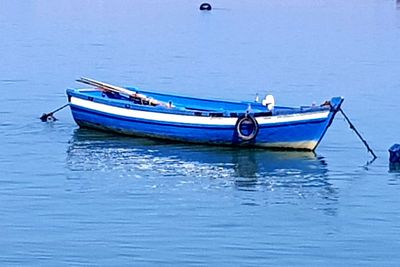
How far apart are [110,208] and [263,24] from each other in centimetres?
4538

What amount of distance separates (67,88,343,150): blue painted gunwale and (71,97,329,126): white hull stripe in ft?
0.15

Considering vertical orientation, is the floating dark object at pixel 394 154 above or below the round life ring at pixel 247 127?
below

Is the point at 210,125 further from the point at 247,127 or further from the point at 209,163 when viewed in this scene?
the point at 209,163

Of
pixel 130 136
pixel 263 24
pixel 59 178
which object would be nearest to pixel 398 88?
pixel 130 136

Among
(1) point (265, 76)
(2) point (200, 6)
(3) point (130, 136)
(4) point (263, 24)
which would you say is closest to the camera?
(3) point (130, 136)

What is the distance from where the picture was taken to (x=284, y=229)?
68.6ft

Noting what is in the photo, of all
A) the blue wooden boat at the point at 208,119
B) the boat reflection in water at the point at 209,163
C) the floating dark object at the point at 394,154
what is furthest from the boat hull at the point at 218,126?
the floating dark object at the point at 394,154

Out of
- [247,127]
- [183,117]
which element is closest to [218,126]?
[247,127]

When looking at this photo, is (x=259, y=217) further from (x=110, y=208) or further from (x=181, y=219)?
(x=110, y=208)

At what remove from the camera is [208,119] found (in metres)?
27.7

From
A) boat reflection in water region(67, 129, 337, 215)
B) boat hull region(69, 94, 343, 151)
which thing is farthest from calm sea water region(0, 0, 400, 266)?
boat hull region(69, 94, 343, 151)

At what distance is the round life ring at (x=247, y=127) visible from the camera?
89.4ft

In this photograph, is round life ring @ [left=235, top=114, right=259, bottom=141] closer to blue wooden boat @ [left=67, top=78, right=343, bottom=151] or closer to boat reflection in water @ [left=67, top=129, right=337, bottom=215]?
blue wooden boat @ [left=67, top=78, right=343, bottom=151]

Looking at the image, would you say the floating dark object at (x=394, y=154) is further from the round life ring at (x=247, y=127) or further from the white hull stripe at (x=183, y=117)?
the round life ring at (x=247, y=127)
